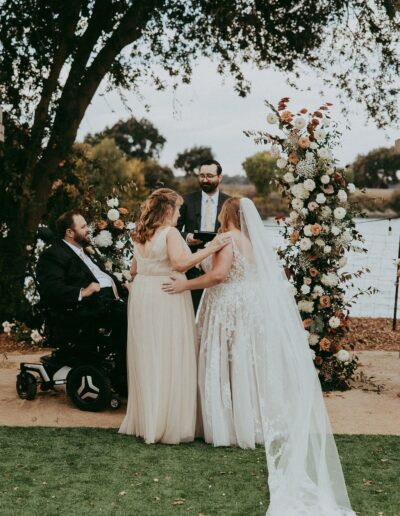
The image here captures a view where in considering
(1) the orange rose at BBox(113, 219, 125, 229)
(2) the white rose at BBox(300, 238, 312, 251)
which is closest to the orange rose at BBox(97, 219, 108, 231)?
(1) the orange rose at BBox(113, 219, 125, 229)

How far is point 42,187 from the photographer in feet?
36.1

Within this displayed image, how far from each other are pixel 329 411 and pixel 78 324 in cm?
214

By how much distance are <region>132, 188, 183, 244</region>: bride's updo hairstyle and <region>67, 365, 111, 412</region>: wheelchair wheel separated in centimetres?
134

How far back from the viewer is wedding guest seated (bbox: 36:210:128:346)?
639 centimetres

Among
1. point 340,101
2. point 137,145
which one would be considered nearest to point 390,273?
point 340,101

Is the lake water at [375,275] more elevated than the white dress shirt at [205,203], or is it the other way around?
the white dress shirt at [205,203]

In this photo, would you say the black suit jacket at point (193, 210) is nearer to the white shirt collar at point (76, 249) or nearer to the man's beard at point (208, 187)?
the man's beard at point (208, 187)

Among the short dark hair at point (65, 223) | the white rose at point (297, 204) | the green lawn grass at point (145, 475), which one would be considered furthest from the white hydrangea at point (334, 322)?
the short dark hair at point (65, 223)

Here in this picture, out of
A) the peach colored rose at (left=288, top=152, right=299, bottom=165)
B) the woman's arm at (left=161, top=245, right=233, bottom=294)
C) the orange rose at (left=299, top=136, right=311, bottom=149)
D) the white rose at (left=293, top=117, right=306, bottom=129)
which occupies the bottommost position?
the woman's arm at (left=161, top=245, right=233, bottom=294)

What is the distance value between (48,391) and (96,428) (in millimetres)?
1401

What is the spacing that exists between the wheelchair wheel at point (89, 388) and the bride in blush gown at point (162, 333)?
0.76 m

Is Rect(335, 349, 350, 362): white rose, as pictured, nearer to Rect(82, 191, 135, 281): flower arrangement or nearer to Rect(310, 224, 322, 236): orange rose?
Rect(310, 224, 322, 236): orange rose

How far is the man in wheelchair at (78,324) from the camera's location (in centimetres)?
639

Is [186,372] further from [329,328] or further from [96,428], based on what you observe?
[329,328]
